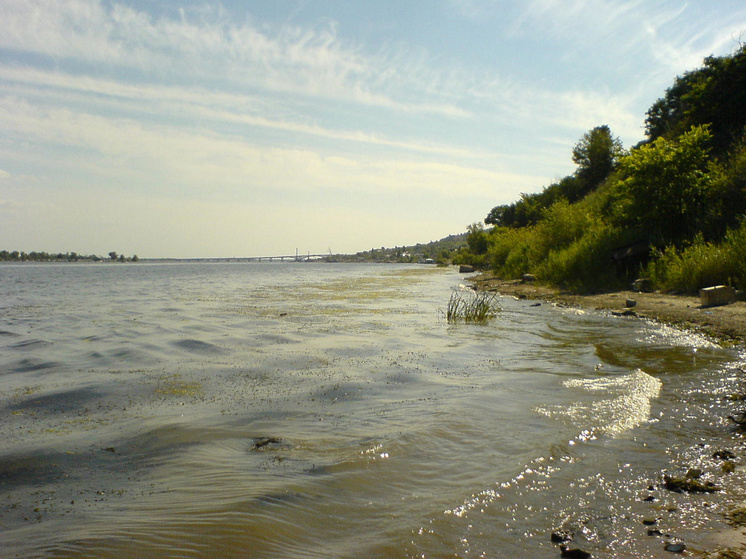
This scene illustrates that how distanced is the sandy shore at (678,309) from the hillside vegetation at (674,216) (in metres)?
1.08

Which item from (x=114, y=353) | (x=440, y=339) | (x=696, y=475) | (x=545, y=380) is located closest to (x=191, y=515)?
(x=696, y=475)

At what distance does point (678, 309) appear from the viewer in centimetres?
1271

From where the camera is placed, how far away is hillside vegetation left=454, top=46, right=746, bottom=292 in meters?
15.3

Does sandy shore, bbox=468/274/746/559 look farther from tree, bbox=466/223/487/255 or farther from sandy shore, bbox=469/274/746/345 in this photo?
tree, bbox=466/223/487/255

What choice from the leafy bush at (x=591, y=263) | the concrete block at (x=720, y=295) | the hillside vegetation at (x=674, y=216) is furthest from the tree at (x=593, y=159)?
the concrete block at (x=720, y=295)

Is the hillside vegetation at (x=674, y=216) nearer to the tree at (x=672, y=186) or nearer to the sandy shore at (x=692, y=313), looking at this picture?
the tree at (x=672, y=186)

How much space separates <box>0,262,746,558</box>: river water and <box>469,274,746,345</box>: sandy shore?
0.86 metres

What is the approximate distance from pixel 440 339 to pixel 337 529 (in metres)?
8.45

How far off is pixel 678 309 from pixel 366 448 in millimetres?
11404

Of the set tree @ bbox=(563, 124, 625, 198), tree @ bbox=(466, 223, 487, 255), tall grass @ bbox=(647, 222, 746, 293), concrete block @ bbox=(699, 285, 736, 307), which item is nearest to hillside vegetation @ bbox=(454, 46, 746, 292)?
tall grass @ bbox=(647, 222, 746, 293)

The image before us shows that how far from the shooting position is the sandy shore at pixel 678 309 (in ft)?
32.5

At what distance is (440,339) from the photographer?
11.6 metres

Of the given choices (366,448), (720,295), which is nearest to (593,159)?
(720,295)

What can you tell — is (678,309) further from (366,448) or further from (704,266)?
(366,448)
